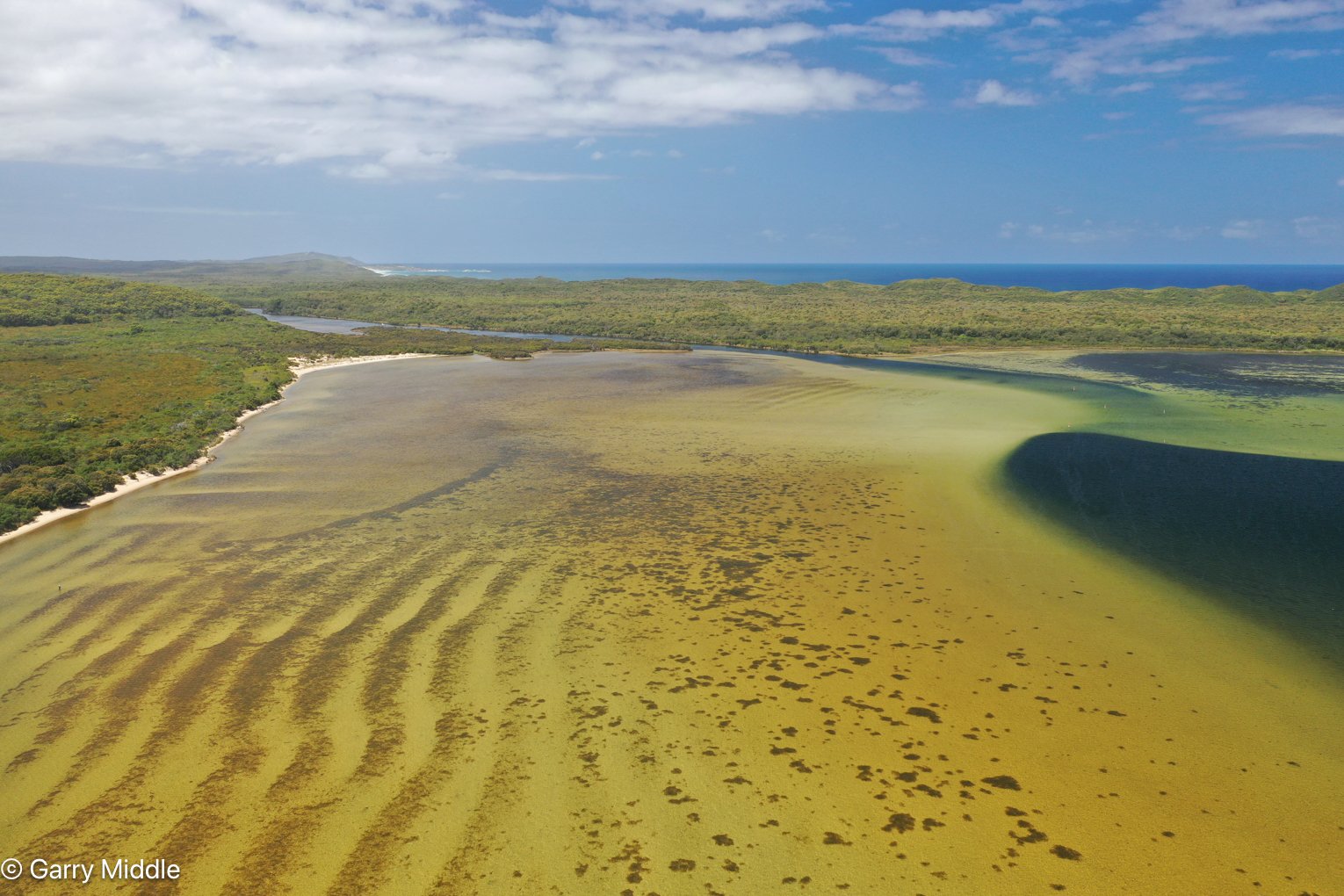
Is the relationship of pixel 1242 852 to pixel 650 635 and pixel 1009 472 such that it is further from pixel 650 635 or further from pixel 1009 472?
pixel 1009 472

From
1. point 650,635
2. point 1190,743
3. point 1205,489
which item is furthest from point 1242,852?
point 1205,489

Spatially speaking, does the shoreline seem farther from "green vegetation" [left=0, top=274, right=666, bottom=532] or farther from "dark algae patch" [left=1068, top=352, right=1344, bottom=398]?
"dark algae patch" [left=1068, top=352, right=1344, bottom=398]

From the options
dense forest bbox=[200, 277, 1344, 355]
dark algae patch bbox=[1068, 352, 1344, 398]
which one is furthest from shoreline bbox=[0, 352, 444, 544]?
dark algae patch bbox=[1068, 352, 1344, 398]

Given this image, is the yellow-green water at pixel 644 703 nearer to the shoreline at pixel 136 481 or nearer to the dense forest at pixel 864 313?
the shoreline at pixel 136 481

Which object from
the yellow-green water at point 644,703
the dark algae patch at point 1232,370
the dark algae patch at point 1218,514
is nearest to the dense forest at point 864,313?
the dark algae patch at point 1232,370

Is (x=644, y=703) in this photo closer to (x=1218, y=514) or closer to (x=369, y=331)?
(x=1218, y=514)
